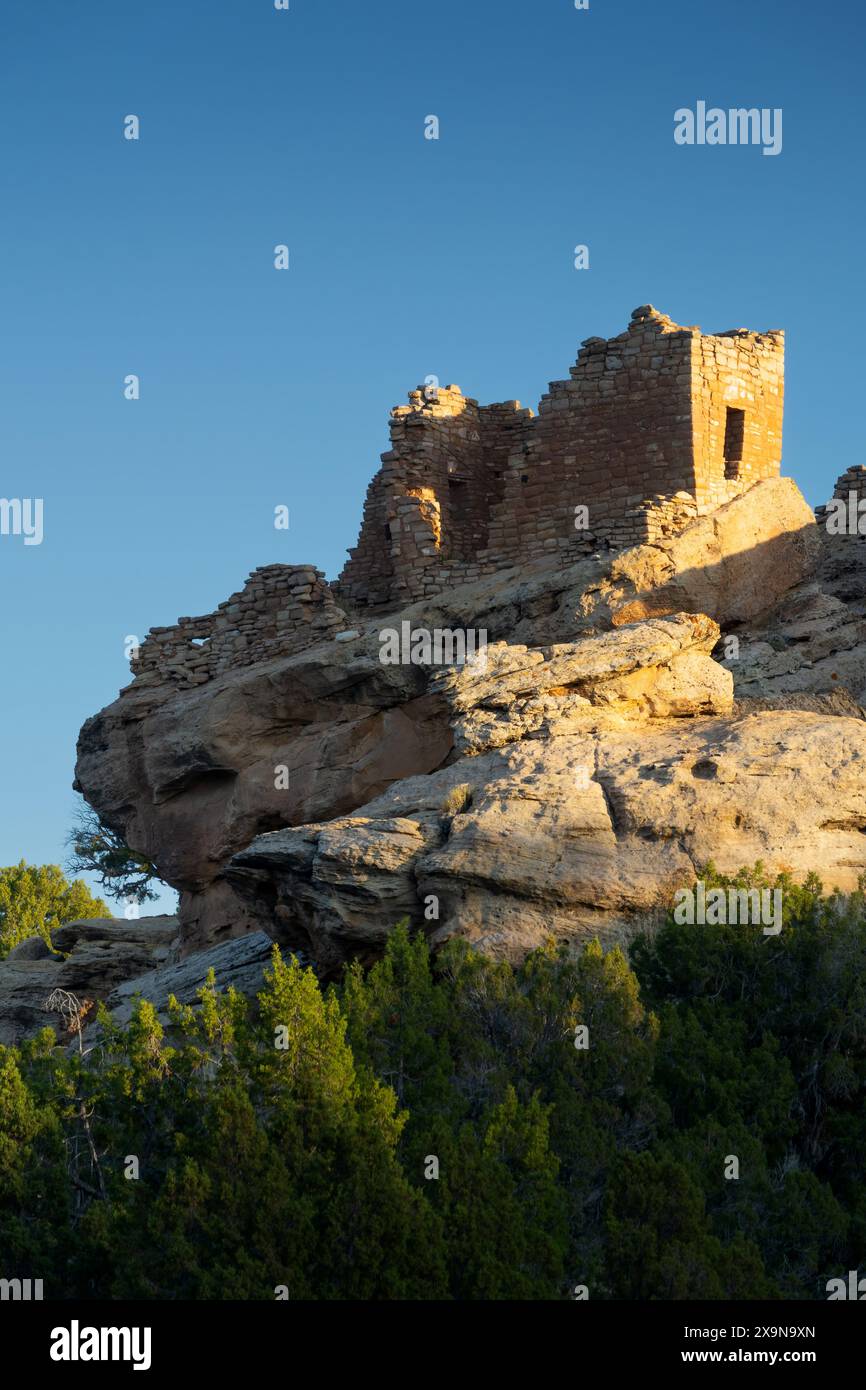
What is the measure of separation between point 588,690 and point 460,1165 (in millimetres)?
6973

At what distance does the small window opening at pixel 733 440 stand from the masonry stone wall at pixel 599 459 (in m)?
0.01

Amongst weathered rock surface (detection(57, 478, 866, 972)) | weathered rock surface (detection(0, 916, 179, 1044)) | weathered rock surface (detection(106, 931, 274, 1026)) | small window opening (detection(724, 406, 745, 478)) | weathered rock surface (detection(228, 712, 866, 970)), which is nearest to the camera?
weathered rock surface (detection(228, 712, 866, 970))

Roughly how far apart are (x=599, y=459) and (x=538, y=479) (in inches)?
32.0

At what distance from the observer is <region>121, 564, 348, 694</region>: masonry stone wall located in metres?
28.3

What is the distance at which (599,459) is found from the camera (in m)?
27.5

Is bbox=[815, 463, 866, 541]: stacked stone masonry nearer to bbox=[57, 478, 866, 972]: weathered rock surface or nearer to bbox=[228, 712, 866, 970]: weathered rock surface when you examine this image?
bbox=[57, 478, 866, 972]: weathered rock surface

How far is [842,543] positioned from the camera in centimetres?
2823

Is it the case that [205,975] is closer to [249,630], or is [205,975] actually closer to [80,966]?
[80,966]

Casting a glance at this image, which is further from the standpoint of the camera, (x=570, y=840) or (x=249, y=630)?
(x=249, y=630)

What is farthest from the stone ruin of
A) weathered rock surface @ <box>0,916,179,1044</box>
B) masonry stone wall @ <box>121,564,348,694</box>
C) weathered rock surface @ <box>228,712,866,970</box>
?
weathered rock surface @ <box>228,712,866,970</box>

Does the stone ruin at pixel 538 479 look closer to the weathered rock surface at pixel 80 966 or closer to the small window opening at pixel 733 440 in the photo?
the small window opening at pixel 733 440

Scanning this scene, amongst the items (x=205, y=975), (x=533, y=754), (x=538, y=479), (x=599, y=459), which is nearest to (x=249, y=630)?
(x=538, y=479)

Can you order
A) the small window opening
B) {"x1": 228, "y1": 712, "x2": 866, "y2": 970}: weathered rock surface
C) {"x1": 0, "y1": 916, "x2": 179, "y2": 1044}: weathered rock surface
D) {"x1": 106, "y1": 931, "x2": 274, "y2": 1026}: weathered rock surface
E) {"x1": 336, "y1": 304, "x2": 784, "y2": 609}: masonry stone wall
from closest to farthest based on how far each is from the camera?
1. {"x1": 228, "y1": 712, "x2": 866, "y2": 970}: weathered rock surface
2. {"x1": 106, "y1": 931, "x2": 274, "y2": 1026}: weathered rock surface
3. {"x1": 336, "y1": 304, "x2": 784, "y2": 609}: masonry stone wall
4. {"x1": 0, "y1": 916, "x2": 179, "y2": 1044}: weathered rock surface
5. the small window opening

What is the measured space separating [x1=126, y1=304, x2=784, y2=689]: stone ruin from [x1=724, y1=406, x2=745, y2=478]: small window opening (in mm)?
19
